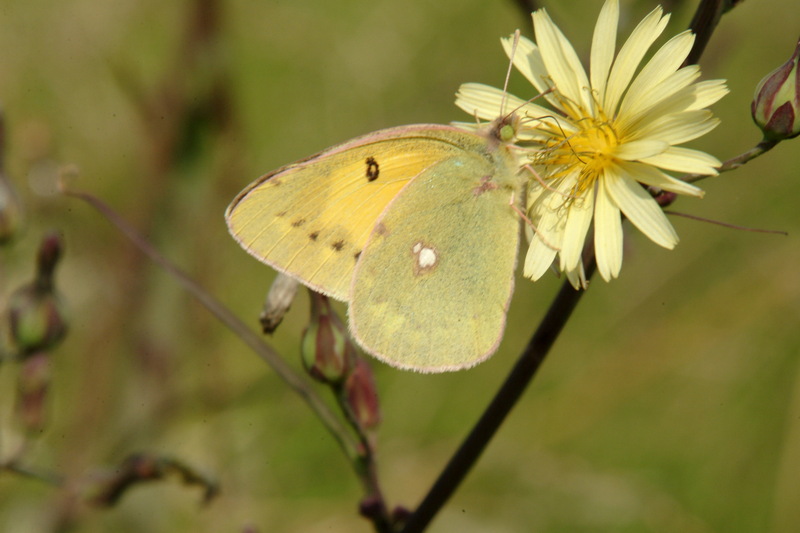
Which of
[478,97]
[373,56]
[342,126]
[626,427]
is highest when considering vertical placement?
[478,97]

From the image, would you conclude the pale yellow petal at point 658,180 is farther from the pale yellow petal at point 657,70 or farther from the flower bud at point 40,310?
the flower bud at point 40,310

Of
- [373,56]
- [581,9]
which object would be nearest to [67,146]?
[373,56]

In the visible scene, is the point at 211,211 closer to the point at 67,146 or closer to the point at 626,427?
the point at 67,146

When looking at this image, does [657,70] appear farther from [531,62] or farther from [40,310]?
[40,310]

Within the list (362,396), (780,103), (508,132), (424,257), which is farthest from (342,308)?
(780,103)

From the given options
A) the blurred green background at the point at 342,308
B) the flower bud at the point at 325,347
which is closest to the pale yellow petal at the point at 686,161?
the flower bud at the point at 325,347

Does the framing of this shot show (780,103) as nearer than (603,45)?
Yes
